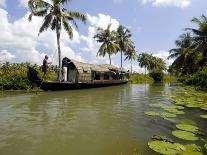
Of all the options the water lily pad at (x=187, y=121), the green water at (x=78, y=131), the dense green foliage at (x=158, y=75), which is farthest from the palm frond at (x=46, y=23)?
the dense green foliage at (x=158, y=75)

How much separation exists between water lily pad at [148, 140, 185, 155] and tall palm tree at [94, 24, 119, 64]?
3547 centimetres

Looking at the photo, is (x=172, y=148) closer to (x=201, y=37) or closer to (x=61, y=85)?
(x=61, y=85)

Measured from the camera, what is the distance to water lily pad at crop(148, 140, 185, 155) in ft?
17.7

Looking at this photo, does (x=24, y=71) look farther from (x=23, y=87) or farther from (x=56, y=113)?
(x=56, y=113)

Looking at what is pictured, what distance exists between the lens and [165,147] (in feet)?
18.5

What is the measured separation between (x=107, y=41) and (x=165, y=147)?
121ft

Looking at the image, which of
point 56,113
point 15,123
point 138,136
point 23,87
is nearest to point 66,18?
point 23,87

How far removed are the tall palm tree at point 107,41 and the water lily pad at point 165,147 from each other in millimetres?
35469

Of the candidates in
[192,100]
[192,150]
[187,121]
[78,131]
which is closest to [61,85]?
[192,100]

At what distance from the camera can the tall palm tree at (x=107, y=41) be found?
1624 inches

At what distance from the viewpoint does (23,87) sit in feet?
66.9

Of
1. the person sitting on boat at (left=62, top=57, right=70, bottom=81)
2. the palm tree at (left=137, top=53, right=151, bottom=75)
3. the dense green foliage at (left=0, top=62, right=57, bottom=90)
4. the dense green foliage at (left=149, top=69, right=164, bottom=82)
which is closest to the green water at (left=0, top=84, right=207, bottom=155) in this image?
the dense green foliage at (left=0, top=62, right=57, bottom=90)

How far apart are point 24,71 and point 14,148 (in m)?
17.9

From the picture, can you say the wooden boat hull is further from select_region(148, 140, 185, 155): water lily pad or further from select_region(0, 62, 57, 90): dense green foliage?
select_region(148, 140, 185, 155): water lily pad
